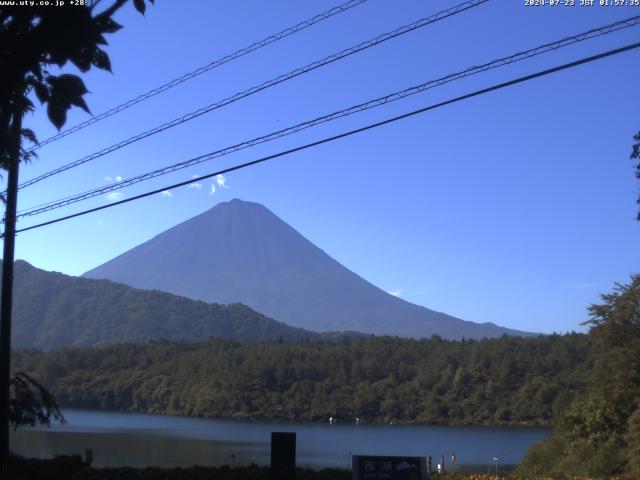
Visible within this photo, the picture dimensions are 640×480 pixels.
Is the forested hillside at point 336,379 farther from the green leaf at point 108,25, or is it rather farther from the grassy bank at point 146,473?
the green leaf at point 108,25

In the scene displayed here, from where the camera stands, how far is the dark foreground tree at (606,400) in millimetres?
25797

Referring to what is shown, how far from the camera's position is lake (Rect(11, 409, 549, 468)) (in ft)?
130

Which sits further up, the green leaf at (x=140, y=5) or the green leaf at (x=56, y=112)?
the green leaf at (x=140, y=5)

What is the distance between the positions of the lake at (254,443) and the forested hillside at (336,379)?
5.42 meters

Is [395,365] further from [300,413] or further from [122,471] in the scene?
[122,471]

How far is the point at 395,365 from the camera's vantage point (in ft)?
330

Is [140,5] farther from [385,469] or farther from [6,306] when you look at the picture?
[6,306]

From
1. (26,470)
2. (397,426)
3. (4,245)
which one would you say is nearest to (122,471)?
(26,470)

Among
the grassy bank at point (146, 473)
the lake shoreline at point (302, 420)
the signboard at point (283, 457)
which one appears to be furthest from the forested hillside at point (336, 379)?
the signboard at point (283, 457)

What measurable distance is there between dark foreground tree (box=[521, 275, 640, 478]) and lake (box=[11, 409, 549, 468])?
842cm

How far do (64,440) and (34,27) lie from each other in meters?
48.4

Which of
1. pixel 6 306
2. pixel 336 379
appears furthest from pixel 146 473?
pixel 336 379

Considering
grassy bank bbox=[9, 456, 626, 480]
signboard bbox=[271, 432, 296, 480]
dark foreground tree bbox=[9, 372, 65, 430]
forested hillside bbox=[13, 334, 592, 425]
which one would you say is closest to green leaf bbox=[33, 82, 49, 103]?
signboard bbox=[271, 432, 296, 480]

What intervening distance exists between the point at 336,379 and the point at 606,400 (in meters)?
74.9
